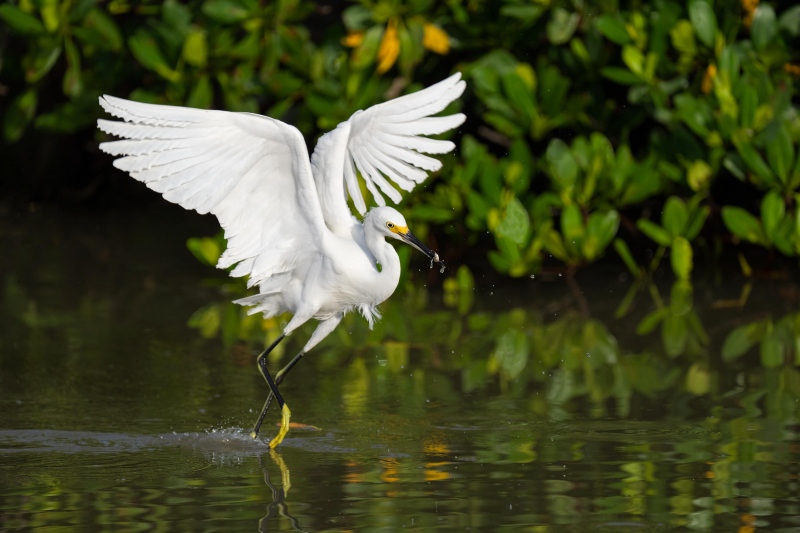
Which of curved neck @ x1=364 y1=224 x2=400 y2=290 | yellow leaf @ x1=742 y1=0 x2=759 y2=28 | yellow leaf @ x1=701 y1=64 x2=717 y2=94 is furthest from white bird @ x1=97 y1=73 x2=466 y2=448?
yellow leaf @ x1=742 y1=0 x2=759 y2=28

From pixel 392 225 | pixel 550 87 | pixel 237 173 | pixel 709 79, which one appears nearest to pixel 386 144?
pixel 392 225

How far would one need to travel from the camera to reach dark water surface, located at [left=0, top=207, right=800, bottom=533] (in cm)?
503

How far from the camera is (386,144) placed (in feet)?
22.2

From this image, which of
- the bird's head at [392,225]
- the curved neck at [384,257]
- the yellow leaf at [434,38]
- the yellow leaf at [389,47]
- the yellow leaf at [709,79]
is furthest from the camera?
the yellow leaf at [434,38]

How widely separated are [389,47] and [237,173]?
3865 millimetres

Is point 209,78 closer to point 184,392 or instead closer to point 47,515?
point 184,392

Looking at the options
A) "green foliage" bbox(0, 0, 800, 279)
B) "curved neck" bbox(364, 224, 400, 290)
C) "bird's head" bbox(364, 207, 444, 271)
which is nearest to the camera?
"bird's head" bbox(364, 207, 444, 271)

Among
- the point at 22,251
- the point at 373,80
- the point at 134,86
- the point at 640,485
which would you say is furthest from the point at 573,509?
the point at 134,86

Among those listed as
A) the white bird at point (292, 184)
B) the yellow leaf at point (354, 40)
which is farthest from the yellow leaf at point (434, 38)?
the white bird at point (292, 184)

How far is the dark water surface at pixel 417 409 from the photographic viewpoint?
5.03 meters

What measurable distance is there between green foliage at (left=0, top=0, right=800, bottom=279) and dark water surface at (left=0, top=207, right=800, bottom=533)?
0.56 meters

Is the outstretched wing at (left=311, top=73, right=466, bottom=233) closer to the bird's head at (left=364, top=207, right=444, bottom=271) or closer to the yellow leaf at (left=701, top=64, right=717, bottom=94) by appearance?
the bird's head at (left=364, top=207, right=444, bottom=271)

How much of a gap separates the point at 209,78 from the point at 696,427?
5.72 metres

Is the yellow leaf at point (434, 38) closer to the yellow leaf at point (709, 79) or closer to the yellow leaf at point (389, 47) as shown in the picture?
the yellow leaf at point (389, 47)
